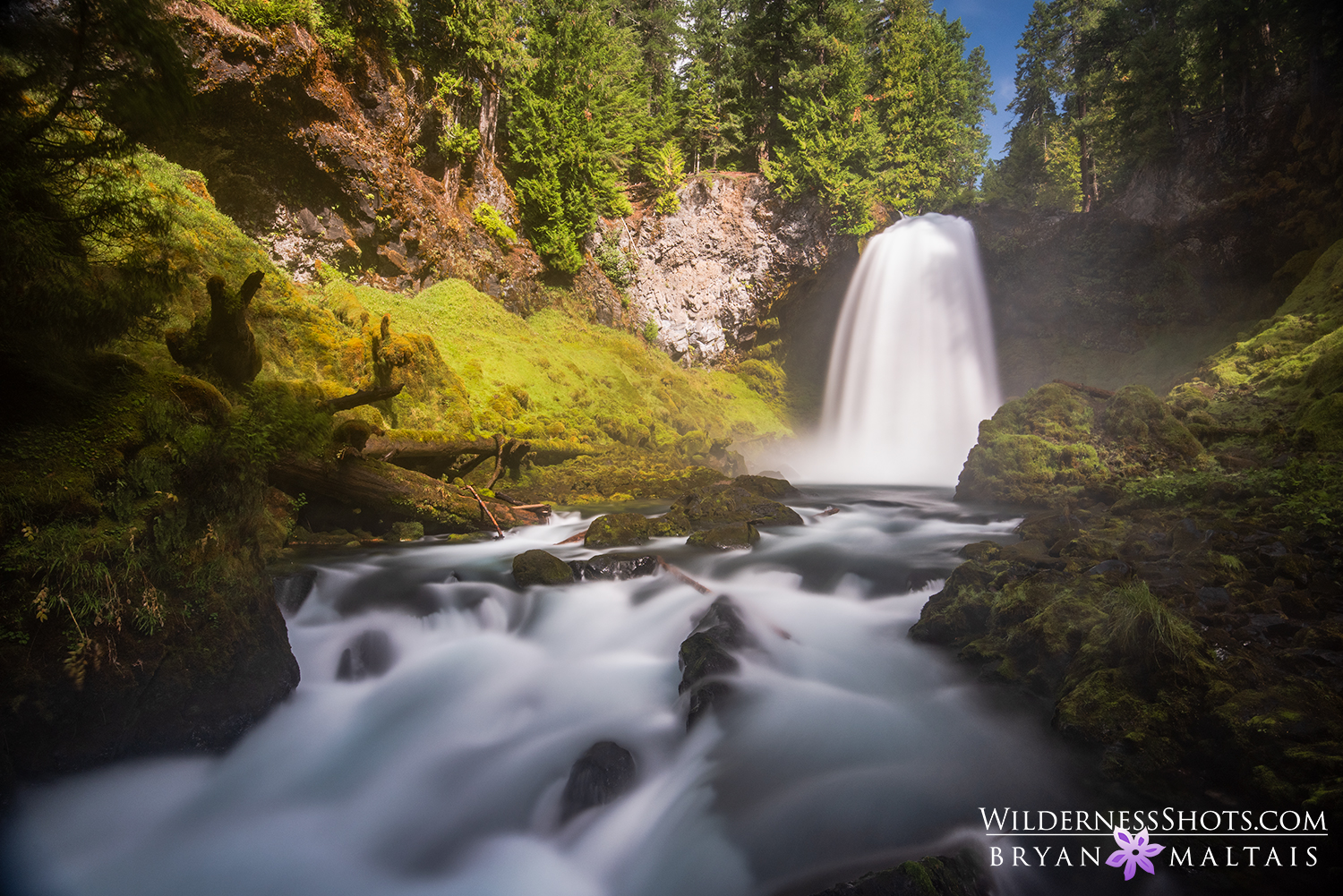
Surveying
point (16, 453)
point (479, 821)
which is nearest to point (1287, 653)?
point (479, 821)

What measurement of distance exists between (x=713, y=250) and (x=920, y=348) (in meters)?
10.8

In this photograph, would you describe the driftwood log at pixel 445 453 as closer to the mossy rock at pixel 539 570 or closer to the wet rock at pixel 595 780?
the mossy rock at pixel 539 570

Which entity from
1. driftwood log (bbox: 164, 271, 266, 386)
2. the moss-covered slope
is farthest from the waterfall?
driftwood log (bbox: 164, 271, 266, 386)

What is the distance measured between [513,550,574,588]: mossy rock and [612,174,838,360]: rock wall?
19.3 metres

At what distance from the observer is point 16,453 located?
Answer: 3.60 m

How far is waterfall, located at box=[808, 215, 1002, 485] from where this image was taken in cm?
2491

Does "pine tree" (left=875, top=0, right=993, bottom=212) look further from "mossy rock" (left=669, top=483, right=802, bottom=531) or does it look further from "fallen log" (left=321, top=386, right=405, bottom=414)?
"fallen log" (left=321, top=386, right=405, bottom=414)

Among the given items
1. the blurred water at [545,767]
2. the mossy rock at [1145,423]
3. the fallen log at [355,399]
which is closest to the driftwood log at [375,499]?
the fallen log at [355,399]

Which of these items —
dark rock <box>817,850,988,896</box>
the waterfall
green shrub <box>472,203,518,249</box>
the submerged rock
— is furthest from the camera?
the waterfall

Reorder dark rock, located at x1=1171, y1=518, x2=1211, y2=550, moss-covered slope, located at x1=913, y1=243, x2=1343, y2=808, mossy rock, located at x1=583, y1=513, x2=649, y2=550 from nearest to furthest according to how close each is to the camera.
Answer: moss-covered slope, located at x1=913, y1=243, x2=1343, y2=808
dark rock, located at x1=1171, y1=518, x2=1211, y2=550
mossy rock, located at x1=583, y1=513, x2=649, y2=550

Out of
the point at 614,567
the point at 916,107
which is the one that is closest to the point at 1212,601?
the point at 614,567

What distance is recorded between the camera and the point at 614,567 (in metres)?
7.11

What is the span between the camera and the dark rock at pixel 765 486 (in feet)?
43.6

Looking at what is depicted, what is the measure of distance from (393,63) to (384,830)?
62.1 feet
